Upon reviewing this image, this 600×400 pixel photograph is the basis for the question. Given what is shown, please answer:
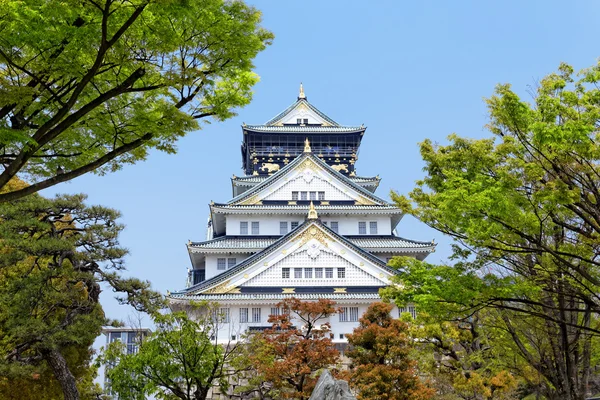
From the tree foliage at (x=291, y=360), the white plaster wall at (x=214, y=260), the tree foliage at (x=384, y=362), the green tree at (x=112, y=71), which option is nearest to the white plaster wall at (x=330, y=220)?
the white plaster wall at (x=214, y=260)

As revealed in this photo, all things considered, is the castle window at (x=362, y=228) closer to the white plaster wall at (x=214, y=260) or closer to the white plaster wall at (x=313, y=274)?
the white plaster wall at (x=313, y=274)

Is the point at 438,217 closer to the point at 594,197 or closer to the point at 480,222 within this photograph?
the point at 480,222

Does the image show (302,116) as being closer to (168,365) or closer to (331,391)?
(168,365)

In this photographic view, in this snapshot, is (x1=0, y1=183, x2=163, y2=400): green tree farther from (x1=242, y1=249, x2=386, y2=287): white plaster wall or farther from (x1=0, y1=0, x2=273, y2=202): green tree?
(x1=242, y1=249, x2=386, y2=287): white plaster wall

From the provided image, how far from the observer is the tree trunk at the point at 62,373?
17844mm

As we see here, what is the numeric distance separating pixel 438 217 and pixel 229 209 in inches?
1017

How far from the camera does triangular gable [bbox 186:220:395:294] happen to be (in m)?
32.1

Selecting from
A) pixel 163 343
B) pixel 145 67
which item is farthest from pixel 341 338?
pixel 145 67

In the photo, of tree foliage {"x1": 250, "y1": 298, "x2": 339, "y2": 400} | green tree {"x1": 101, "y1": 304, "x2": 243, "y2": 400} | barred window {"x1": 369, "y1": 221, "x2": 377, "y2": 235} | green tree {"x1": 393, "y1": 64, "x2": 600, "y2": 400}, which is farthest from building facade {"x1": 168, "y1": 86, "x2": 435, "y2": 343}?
green tree {"x1": 393, "y1": 64, "x2": 600, "y2": 400}

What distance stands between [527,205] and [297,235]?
2239cm

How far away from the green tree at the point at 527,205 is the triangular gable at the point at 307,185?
25.1 meters

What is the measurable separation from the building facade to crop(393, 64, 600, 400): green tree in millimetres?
15494

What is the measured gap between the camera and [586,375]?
13266 millimetres

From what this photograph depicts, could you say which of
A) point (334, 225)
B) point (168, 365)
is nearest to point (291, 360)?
point (168, 365)
